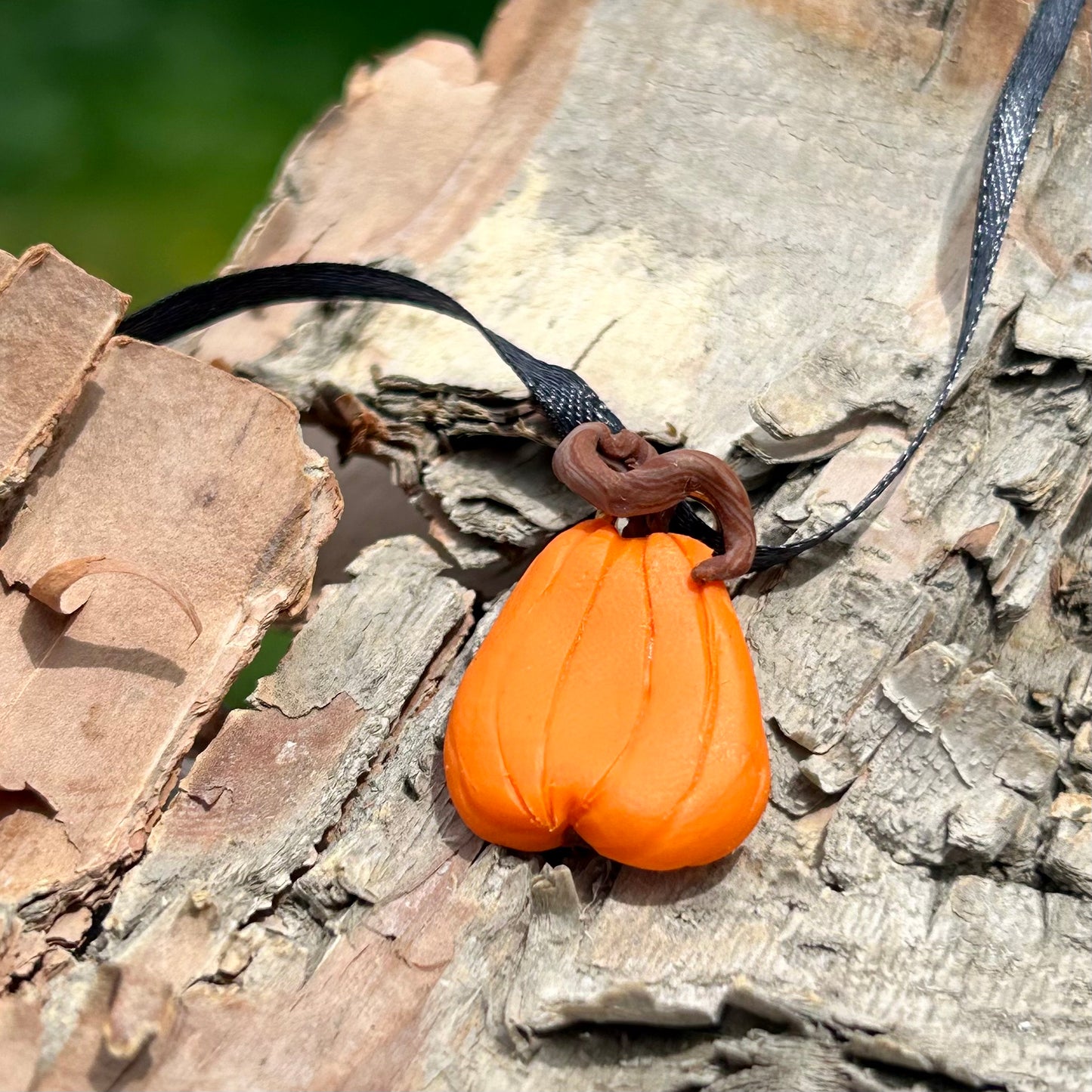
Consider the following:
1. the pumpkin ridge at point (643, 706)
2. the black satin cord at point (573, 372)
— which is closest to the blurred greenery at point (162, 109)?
the black satin cord at point (573, 372)

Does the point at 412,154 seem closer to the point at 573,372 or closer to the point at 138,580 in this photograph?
the point at 573,372

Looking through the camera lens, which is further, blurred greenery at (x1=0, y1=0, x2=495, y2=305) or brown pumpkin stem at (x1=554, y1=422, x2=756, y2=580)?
blurred greenery at (x1=0, y1=0, x2=495, y2=305)

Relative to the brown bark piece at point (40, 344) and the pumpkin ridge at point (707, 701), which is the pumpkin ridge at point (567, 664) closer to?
the pumpkin ridge at point (707, 701)

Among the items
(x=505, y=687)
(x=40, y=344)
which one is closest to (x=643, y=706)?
(x=505, y=687)

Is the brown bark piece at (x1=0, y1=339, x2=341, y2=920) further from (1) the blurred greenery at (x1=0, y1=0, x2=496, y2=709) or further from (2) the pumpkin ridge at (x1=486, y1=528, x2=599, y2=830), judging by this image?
(1) the blurred greenery at (x1=0, y1=0, x2=496, y2=709)

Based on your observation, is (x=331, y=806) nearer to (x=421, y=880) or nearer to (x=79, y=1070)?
(x=421, y=880)

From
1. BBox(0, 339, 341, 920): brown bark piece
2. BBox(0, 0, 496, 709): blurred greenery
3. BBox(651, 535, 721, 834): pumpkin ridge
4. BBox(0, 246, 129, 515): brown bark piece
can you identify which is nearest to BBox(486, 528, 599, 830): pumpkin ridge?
BBox(651, 535, 721, 834): pumpkin ridge
